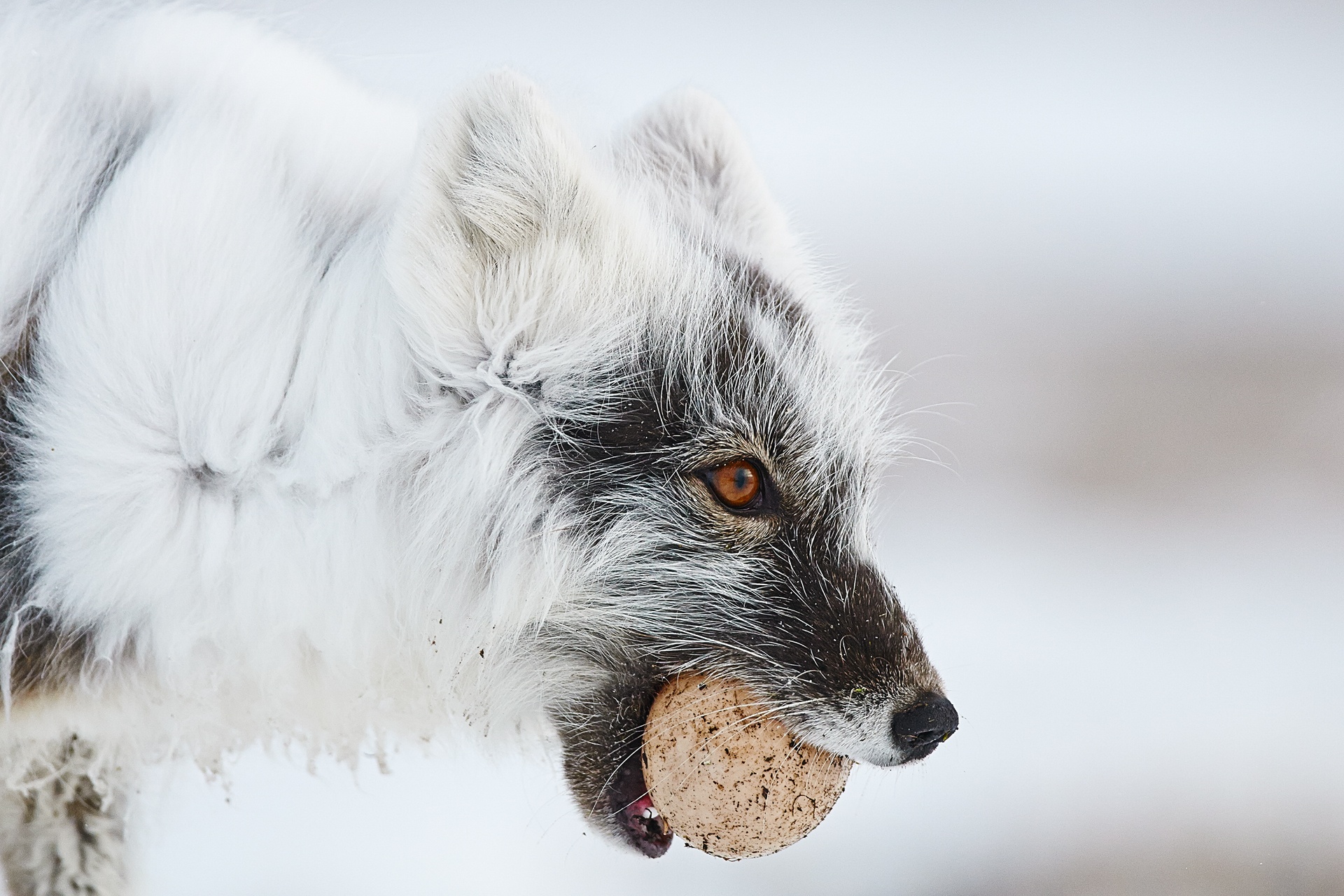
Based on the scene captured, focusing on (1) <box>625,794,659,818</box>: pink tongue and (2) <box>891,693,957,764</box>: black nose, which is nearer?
(2) <box>891,693,957,764</box>: black nose

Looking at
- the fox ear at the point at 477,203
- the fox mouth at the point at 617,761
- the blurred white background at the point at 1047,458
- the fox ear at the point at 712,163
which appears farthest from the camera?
the blurred white background at the point at 1047,458

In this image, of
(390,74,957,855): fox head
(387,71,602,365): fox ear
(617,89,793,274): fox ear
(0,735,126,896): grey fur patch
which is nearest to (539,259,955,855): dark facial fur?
(390,74,957,855): fox head

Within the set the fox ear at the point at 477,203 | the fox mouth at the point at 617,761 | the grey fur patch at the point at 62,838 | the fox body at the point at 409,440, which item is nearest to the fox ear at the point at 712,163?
the fox body at the point at 409,440

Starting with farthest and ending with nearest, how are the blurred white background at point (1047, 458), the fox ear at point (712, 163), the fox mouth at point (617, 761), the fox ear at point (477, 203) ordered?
the blurred white background at point (1047, 458), the fox ear at point (712, 163), the fox mouth at point (617, 761), the fox ear at point (477, 203)

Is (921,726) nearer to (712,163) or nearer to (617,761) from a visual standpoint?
(617,761)

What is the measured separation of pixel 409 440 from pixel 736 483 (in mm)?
312

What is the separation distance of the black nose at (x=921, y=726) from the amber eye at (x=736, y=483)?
9.6 inches

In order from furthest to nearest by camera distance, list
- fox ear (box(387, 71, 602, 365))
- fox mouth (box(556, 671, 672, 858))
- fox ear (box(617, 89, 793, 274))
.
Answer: fox ear (box(617, 89, 793, 274))
fox mouth (box(556, 671, 672, 858))
fox ear (box(387, 71, 602, 365))

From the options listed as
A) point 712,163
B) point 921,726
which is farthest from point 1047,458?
point 921,726

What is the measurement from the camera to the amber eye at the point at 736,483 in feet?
3.15

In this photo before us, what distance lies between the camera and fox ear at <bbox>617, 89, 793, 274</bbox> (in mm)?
1260

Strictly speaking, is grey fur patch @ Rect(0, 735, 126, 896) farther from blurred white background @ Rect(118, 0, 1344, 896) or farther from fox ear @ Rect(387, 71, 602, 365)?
fox ear @ Rect(387, 71, 602, 365)

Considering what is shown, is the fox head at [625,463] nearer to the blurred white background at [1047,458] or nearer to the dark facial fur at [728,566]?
the dark facial fur at [728,566]

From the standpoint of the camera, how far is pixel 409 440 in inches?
36.4
